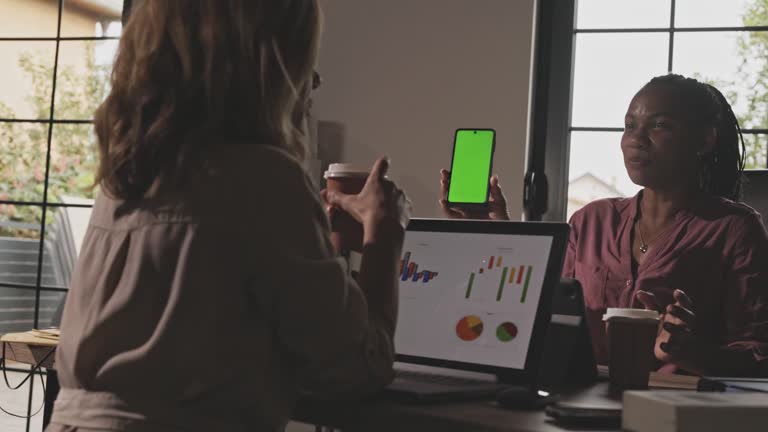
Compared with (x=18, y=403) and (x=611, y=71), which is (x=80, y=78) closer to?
(x=18, y=403)

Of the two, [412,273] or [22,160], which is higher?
[22,160]

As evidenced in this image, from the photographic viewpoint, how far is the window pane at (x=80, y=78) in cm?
440

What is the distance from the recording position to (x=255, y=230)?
1012 mm

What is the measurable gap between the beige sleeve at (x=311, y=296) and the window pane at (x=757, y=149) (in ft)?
8.28

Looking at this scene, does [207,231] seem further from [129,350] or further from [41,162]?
[41,162]

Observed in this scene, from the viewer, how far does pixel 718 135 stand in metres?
2.32

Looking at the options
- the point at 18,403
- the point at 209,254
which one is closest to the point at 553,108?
the point at 209,254

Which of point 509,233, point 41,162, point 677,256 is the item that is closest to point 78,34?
point 41,162

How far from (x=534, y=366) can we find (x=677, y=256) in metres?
1.05

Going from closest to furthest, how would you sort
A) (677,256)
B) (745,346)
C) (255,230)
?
(255,230) → (745,346) → (677,256)

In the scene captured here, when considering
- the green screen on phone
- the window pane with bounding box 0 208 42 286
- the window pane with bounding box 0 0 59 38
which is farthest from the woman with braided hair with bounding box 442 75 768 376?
the window pane with bounding box 0 0 59 38

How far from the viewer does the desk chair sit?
214 cm

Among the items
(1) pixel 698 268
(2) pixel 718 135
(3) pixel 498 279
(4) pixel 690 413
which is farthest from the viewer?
(2) pixel 718 135

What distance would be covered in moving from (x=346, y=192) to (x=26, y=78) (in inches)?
150
